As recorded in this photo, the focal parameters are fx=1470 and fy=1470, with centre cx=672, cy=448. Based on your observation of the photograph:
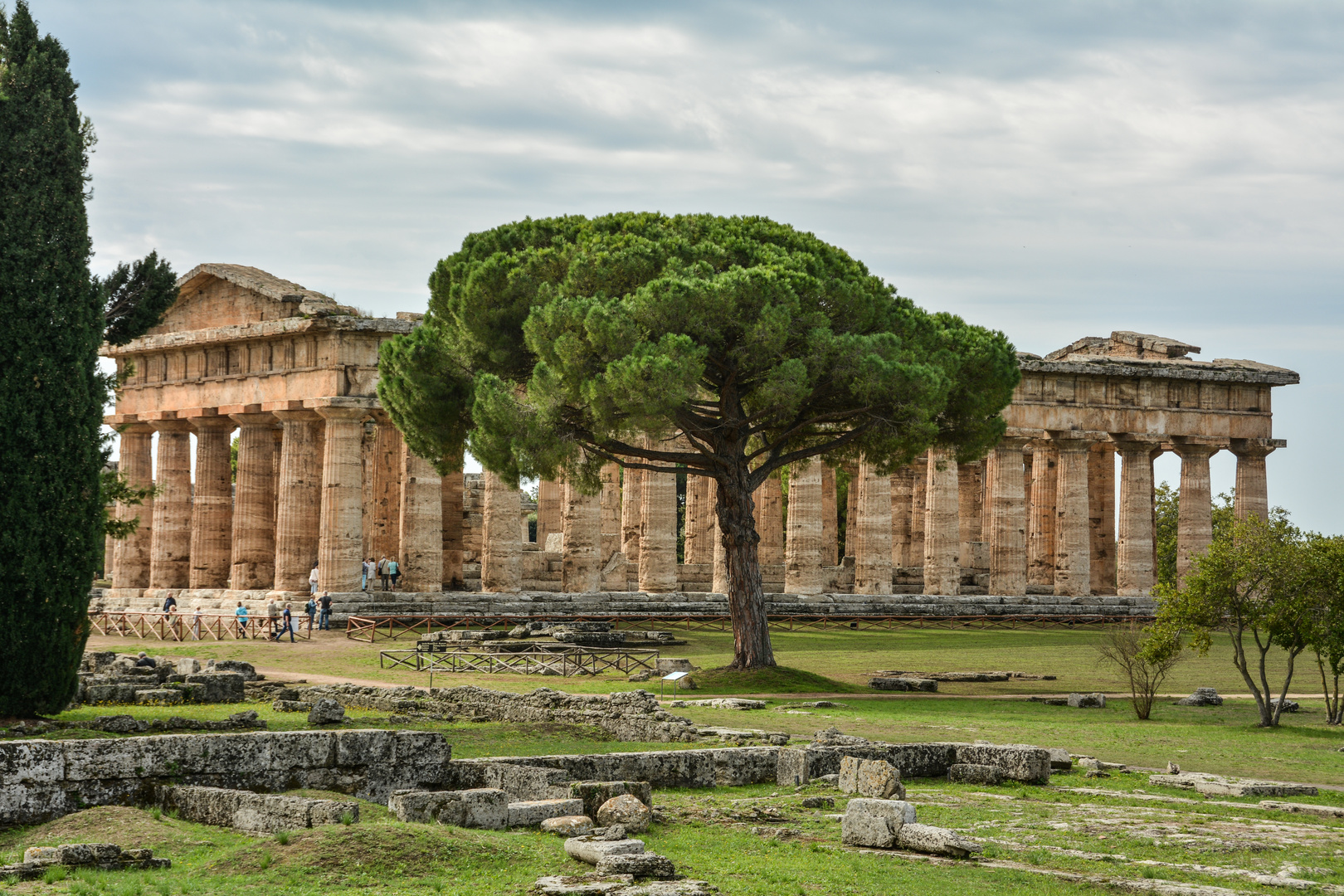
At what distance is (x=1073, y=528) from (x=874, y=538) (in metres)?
7.69

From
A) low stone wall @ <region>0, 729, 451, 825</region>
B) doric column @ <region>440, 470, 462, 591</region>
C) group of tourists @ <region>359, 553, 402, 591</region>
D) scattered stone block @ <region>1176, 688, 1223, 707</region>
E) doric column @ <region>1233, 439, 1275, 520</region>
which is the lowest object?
scattered stone block @ <region>1176, 688, 1223, 707</region>

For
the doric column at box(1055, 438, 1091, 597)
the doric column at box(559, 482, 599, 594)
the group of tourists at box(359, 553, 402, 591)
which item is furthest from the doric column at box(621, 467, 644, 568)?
the doric column at box(1055, 438, 1091, 597)

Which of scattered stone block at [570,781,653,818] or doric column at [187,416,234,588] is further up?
doric column at [187,416,234,588]

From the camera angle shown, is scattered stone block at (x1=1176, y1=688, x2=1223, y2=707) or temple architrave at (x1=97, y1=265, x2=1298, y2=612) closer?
scattered stone block at (x1=1176, y1=688, x2=1223, y2=707)

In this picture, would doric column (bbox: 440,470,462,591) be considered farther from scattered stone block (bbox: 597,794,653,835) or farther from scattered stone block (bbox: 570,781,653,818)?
scattered stone block (bbox: 597,794,653,835)

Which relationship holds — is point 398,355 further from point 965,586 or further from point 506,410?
point 965,586

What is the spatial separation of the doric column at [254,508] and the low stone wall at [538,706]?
2092cm

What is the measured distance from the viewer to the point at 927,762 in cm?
1677

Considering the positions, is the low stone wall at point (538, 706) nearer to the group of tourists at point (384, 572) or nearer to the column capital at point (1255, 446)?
the group of tourists at point (384, 572)

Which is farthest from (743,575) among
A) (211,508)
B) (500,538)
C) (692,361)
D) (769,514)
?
(769,514)

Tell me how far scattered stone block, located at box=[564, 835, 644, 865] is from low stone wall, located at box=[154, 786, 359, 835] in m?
1.81

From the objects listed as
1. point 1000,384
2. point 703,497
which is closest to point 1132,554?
point 703,497

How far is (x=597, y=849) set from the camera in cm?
1108

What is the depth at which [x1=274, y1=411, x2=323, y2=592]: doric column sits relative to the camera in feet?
138
